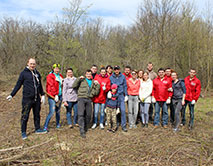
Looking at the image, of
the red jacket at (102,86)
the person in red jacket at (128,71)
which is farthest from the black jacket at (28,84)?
the person in red jacket at (128,71)

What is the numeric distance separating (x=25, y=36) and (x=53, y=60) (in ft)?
27.4

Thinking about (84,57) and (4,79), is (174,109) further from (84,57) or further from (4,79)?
(4,79)

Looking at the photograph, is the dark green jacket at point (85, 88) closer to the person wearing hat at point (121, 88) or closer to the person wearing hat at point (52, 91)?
the person wearing hat at point (52, 91)

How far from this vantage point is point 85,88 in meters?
5.14

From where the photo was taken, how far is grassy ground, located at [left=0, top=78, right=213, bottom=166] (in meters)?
3.36

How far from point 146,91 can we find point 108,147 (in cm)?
Result: 232

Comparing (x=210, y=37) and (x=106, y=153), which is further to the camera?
(x=210, y=37)

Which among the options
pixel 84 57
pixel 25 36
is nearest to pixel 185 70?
pixel 84 57

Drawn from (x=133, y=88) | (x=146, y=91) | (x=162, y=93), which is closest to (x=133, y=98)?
(x=133, y=88)

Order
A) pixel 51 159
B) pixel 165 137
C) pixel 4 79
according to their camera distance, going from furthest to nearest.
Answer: pixel 4 79 < pixel 165 137 < pixel 51 159

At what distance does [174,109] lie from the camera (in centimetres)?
552

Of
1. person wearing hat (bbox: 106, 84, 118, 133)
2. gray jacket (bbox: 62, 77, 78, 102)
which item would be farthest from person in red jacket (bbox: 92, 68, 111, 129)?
gray jacket (bbox: 62, 77, 78, 102)

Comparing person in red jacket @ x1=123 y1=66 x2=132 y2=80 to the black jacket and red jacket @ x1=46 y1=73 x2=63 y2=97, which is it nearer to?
red jacket @ x1=46 y1=73 x2=63 y2=97

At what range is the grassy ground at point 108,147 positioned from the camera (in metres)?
3.36
